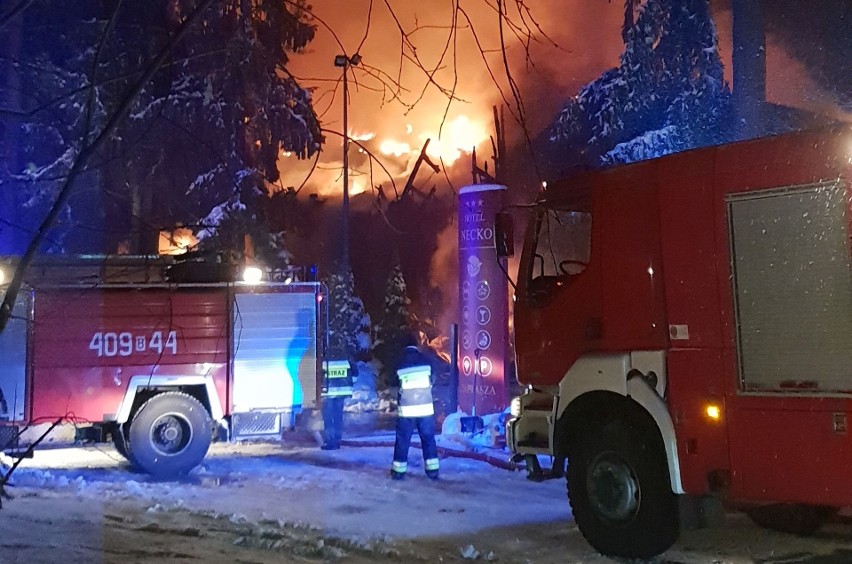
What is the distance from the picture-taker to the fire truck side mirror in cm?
702

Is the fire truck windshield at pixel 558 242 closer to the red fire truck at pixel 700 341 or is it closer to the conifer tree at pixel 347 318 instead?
the red fire truck at pixel 700 341

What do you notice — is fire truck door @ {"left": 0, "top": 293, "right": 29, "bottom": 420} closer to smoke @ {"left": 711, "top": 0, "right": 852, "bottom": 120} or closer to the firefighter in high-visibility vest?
the firefighter in high-visibility vest

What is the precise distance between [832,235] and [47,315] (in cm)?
832

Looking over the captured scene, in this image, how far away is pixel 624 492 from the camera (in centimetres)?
590

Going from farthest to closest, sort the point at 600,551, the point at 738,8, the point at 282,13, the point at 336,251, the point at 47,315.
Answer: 1. the point at 336,251
2. the point at 738,8
3. the point at 47,315
4. the point at 600,551
5. the point at 282,13

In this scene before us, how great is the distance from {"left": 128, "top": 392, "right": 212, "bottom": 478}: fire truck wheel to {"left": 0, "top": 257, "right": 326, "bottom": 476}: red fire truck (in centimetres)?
1

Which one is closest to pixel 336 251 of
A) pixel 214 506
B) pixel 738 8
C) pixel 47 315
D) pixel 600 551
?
pixel 738 8

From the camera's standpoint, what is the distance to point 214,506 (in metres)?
7.78

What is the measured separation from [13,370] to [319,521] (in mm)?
4662

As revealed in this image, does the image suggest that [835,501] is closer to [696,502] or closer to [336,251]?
[696,502]

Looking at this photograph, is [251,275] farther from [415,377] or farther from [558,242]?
[558,242]

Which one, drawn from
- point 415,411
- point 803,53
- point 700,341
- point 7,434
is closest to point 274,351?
point 415,411

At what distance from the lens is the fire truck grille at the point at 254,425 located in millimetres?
10086

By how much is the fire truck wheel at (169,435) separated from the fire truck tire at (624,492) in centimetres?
516
